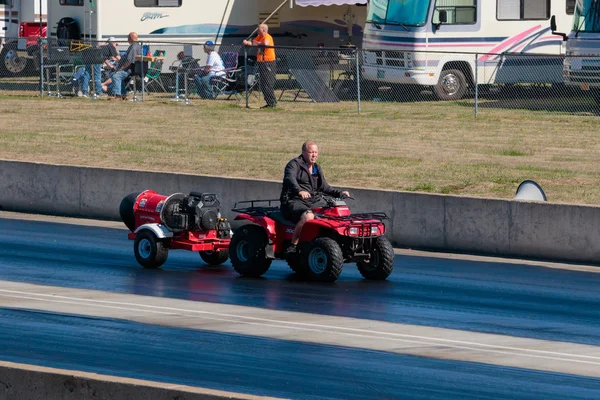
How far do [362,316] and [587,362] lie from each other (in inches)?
102

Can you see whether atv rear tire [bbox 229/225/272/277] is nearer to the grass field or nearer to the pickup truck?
the grass field

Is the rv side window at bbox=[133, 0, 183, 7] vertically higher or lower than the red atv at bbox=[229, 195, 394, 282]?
higher

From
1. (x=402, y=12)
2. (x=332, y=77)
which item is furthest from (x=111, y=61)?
(x=402, y=12)

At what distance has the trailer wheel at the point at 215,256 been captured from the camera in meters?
15.4

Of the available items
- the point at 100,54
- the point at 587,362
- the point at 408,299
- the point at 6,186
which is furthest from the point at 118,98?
the point at 587,362

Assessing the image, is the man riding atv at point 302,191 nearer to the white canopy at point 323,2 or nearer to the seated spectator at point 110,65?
the seated spectator at point 110,65

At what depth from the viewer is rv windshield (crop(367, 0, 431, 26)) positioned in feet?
97.5

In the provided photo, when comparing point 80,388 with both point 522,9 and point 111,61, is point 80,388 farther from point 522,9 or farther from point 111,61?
point 522,9

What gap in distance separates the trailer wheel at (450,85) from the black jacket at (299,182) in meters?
15.4

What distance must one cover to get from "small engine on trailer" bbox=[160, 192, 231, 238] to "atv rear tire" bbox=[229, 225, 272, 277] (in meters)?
0.54

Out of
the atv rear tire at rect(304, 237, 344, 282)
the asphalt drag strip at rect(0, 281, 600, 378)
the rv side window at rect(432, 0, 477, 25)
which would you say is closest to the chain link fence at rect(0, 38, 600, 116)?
the rv side window at rect(432, 0, 477, 25)

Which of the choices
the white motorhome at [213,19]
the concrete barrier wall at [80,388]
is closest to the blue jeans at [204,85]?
the white motorhome at [213,19]

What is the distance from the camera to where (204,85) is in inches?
1202

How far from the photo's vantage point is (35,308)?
1210cm
